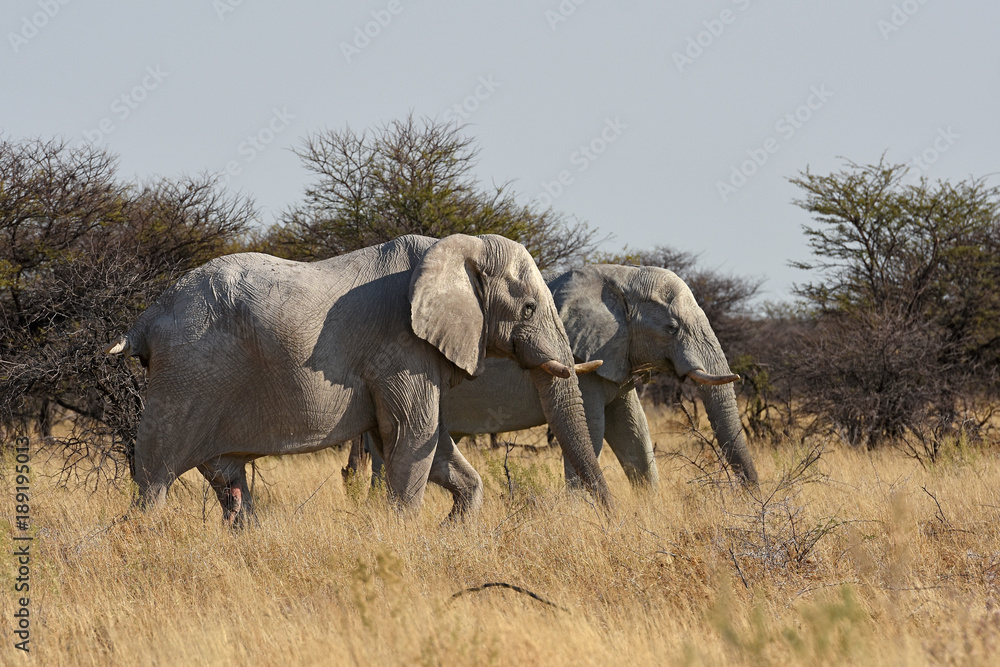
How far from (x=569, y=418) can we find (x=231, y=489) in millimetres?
2446

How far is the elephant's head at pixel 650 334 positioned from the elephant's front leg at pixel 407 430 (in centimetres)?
252

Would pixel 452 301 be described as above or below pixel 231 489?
above

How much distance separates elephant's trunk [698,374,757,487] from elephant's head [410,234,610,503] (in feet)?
5.86

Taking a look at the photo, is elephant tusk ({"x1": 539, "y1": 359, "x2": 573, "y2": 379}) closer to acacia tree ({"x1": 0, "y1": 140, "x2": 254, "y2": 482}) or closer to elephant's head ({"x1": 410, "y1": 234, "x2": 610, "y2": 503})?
elephant's head ({"x1": 410, "y1": 234, "x2": 610, "y2": 503})

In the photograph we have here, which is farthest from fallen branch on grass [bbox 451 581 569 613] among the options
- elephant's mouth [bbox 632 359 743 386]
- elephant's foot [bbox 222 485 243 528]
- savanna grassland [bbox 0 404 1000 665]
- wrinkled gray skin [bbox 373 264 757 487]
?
elephant's mouth [bbox 632 359 743 386]

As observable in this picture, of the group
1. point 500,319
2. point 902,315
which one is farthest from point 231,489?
point 902,315

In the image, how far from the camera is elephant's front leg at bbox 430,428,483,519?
25.1ft

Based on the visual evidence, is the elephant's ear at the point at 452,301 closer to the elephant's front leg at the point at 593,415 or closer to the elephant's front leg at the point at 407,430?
the elephant's front leg at the point at 407,430

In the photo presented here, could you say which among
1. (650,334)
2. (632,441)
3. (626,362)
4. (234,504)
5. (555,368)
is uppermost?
(650,334)

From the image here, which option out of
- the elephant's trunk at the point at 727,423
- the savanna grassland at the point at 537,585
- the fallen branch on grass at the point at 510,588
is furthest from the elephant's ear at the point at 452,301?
the elephant's trunk at the point at 727,423

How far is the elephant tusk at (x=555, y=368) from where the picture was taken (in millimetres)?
7559

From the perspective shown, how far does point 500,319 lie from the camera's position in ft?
24.4

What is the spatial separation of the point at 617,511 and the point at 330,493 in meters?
3.51

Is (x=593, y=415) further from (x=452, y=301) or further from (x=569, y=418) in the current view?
(x=452, y=301)
